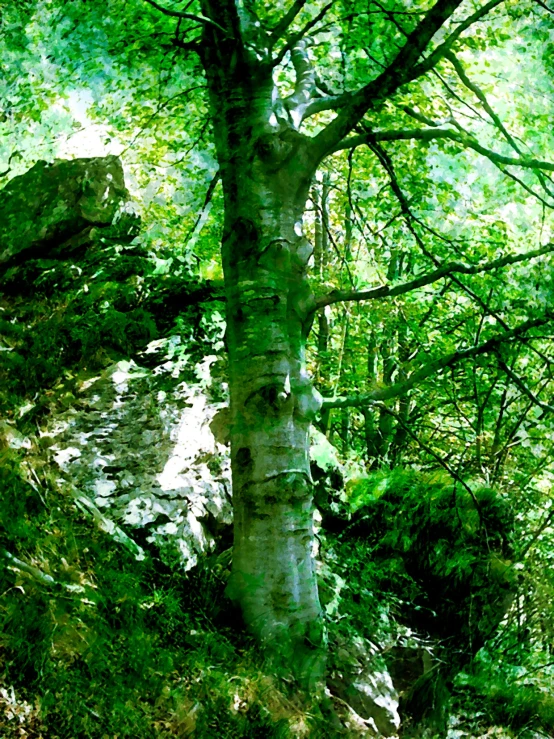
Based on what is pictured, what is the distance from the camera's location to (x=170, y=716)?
2.54 m

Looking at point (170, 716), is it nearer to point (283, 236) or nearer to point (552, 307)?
point (283, 236)

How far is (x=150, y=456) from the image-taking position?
4465 millimetres

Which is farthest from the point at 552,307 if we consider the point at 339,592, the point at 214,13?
the point at 214,13

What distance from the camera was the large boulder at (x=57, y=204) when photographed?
6285mm

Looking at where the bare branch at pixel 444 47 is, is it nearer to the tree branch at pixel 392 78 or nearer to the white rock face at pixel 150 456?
the tree branch at pixel 392 78

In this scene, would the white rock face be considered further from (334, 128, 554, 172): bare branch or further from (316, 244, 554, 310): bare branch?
(334, 128, 554, 172): bare branch

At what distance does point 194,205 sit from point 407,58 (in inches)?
175

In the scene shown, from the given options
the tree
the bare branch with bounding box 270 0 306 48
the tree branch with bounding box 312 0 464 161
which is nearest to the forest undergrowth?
the tree

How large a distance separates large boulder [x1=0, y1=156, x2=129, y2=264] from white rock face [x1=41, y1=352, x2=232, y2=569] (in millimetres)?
1961

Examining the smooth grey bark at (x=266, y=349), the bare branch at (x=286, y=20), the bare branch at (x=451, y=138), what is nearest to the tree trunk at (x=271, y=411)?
the smooth grey bark at (x=266, y=349)

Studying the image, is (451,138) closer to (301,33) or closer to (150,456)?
(301,33)

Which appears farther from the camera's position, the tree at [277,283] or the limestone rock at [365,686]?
the limestone rock at [365,686]

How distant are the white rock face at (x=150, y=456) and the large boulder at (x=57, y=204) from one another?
196 cm

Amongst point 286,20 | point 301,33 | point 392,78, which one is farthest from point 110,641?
point 286,20
